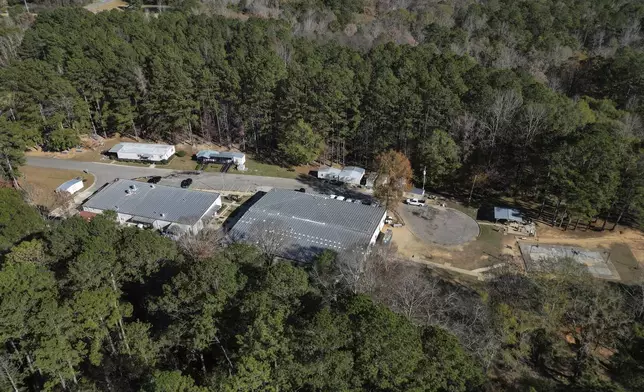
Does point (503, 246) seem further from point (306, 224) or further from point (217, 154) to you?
point (217, 154)

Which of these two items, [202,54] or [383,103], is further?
[202,54]

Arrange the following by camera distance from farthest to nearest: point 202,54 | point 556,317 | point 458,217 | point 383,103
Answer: point 202,54 → point 383,103 → point 458,217 → point 556,317

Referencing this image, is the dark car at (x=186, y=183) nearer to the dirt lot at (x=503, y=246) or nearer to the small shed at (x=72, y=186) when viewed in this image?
the small shed at (x=72, y=186)

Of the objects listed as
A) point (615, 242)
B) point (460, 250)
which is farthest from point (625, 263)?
point (460, 250)

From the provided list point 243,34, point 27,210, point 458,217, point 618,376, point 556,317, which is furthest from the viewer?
point 243,34

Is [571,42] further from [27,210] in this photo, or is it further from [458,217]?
[27,210]

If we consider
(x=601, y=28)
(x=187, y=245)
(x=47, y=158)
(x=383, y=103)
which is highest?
(x=601, y=28)

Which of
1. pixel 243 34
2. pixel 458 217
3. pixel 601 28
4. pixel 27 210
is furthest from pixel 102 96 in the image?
pixel 601 28
